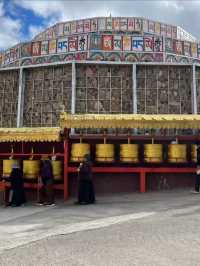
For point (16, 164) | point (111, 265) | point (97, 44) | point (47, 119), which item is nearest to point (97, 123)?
point (16, 164)

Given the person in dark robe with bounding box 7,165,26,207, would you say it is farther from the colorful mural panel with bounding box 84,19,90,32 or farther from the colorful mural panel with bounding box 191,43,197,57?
the colorful mural panel with bounding box 84,19,90,32

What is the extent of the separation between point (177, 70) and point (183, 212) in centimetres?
826

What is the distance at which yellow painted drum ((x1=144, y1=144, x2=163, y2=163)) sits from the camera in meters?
11.6

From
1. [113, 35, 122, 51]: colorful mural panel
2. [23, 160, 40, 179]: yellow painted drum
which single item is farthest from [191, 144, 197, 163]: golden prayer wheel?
[113, 35, 122, 51]: colorful mural panel

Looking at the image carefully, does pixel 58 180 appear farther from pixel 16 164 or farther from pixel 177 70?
pixel 177 70

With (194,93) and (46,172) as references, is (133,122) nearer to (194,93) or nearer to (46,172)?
(46,172)

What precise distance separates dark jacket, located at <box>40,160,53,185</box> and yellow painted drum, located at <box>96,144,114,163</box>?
151 cm

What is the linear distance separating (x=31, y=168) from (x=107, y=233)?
17.5 ft

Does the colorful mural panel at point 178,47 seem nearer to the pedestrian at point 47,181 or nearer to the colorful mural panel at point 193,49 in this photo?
the colorful mural panel at point 193,49

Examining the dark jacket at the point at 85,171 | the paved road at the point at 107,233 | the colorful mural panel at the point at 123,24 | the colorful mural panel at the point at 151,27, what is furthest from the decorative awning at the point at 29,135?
the colorful mural panel at the point at 151,27

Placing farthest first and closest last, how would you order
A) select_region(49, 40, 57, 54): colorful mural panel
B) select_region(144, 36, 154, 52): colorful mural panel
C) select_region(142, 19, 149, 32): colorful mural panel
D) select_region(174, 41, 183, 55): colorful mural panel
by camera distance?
select_region(142, 19, 149, 32): colorful mural panel → select_region(174, 41, 183, 55): colorful mural panel → select_region(49, 40, 57, 54): colorful mural panel → select_region(144, 36, 154, 52): colorful mural panel

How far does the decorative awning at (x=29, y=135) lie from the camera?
11448 millimetres

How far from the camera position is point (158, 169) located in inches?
456

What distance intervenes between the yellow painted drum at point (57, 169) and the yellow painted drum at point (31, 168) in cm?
53
